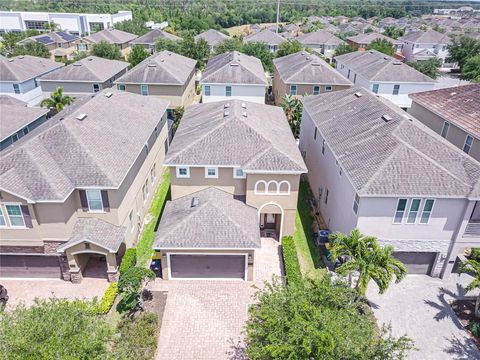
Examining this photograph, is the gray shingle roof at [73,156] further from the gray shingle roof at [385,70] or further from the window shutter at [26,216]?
the gray shingle roof at [385,70]

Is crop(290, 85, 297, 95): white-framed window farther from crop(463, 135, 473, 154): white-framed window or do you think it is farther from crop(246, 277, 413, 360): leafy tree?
crop(246, 277, 413, 360): leafy tree

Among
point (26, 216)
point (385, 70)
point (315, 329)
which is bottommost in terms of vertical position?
point (26, 216)

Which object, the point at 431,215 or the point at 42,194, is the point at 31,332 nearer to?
the point at 42,194

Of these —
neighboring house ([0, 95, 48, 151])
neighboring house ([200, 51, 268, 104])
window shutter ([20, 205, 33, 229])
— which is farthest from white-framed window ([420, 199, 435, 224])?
neighboring house ([0, 95, 48, 151])

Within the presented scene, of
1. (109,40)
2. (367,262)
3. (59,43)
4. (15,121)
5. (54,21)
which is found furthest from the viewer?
(54,21)

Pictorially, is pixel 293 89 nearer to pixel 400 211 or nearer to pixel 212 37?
pixel 400 211

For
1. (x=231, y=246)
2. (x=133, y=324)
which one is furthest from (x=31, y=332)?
(x=231, y=246)

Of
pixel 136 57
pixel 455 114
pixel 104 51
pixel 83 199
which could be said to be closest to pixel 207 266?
pixel 83 199
